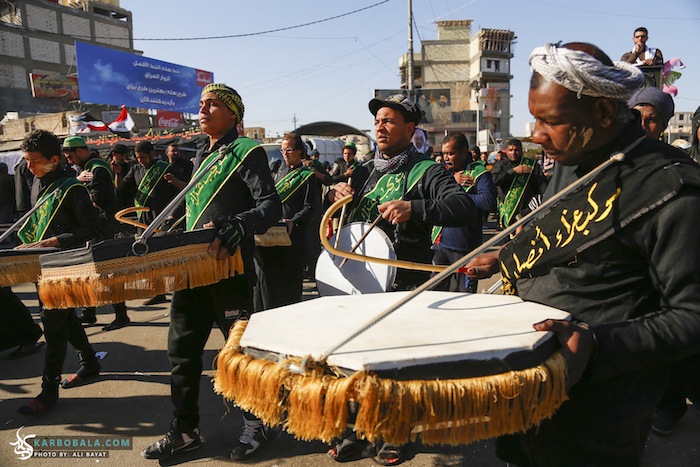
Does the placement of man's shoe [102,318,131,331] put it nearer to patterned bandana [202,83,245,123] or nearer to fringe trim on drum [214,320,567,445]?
patterned bandana [202,83,245,123]

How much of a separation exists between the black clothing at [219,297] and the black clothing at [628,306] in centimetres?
167

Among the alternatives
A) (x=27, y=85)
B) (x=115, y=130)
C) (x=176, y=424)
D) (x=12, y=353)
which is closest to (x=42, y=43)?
(x=27, y=85)

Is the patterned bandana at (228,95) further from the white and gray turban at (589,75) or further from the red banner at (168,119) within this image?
the red banner at (168,119)

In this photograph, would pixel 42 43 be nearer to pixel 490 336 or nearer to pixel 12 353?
pixel 12 353

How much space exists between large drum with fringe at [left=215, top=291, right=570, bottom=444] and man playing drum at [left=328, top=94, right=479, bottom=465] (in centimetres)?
124

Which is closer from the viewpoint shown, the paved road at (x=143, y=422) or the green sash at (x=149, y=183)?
the paved road at (x=143, y=422)

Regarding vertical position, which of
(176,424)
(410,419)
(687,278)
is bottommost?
(176,424)

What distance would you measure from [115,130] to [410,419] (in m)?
19.2

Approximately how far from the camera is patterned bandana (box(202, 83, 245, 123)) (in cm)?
261

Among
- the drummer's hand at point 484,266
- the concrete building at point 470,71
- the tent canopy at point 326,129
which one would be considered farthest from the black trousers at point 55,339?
the concrete building at point 470,71

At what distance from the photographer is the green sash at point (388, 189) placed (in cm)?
234

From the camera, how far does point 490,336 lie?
1.08 m

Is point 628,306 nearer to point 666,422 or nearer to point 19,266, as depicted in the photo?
point 666,422

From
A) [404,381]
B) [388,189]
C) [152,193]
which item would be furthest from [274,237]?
[152,193]
